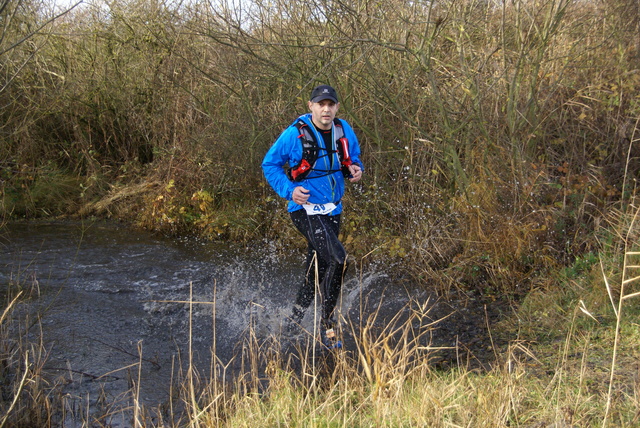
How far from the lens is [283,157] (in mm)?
5199

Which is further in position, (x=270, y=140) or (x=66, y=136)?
(x=66, y=136)

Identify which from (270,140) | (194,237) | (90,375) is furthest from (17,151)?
(90,375)

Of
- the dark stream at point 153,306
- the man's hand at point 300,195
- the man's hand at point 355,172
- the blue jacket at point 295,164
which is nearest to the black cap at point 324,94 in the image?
the blue jacket at point 295,164

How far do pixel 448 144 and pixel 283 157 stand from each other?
2772 millimetres

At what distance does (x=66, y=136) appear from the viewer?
1240 cm

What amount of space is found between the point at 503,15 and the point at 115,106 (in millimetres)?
7616

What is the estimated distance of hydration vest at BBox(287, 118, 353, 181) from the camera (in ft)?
16.6

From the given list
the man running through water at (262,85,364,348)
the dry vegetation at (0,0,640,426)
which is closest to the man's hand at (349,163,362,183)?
the man running through water at (262,85,364,348)

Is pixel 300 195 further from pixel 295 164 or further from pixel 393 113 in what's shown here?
pixel 393 113

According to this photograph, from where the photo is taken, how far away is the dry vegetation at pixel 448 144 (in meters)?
5.53

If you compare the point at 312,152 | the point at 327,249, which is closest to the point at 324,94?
the point at 312,152

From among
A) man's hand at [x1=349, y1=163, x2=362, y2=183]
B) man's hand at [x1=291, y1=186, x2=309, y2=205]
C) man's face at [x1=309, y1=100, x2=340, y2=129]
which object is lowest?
man's hand at [x1=291, y1=186, x2=309, y2=205]

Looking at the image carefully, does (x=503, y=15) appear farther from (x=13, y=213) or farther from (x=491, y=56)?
(x=13, y=213)

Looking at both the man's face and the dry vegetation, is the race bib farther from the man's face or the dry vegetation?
the dry vegetation
